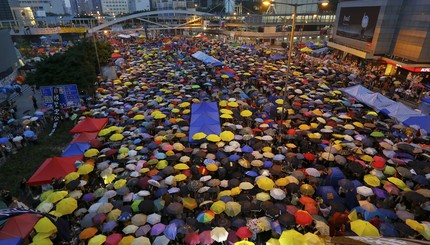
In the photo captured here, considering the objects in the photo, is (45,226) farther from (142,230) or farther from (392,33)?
(392,33)

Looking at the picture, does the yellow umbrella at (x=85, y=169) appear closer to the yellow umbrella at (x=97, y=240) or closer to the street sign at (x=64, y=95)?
the yellow umbrella at (x=97, y=240)

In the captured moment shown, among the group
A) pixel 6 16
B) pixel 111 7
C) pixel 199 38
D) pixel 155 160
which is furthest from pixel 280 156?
pixel 111 7

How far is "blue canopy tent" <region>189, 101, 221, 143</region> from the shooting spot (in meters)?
15.4

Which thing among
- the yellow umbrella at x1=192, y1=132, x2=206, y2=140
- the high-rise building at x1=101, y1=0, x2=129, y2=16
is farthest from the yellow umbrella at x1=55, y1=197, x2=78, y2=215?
the high-rise building at x1=101, y1=0, x2=129, y2=16

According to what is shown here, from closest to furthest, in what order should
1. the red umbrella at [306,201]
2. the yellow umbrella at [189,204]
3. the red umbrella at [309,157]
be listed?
1. the red umbrella at [306,201]
2. the yellow umbrella at [189,204]
3. the red umbrella at [309,157]

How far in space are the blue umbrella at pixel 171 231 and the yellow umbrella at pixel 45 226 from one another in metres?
3.91

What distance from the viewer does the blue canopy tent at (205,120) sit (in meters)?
15.4

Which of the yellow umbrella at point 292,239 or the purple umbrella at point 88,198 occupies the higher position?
the yellow umbrella at point 292,239

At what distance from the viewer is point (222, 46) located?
4647 cm

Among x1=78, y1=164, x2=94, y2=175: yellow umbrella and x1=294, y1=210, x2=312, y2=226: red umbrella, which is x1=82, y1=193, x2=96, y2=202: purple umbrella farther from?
x1=294, y1=210, x2=312, y2=226: red umbrella

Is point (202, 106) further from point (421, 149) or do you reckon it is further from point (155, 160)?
point (421, 149)

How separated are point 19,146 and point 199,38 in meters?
46.4

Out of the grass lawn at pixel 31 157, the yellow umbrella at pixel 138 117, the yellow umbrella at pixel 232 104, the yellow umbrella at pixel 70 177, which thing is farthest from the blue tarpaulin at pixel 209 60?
the yellow umbrella at pixel 70 177

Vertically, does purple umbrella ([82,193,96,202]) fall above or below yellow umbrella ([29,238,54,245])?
below
